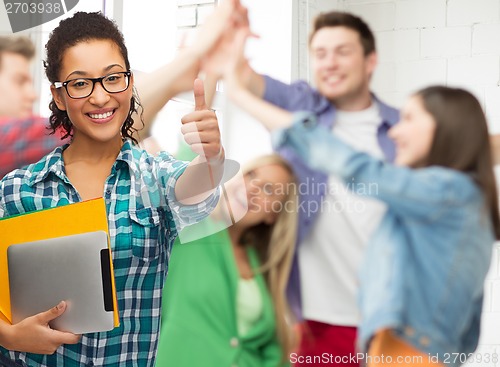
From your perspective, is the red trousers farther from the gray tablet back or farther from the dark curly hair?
the dark curly hair

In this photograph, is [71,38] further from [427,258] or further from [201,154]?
[427,258]

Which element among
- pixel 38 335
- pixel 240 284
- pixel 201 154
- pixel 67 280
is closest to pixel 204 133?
pixel 201 154

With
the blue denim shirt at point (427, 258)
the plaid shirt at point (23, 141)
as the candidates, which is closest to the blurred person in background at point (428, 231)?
the blue denim shirt at point (427, 258)

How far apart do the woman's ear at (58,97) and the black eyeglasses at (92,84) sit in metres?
0.02

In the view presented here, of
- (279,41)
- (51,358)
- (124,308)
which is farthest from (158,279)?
(279,41)

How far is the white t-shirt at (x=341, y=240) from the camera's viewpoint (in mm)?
1871

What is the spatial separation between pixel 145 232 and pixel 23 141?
0.44 metres

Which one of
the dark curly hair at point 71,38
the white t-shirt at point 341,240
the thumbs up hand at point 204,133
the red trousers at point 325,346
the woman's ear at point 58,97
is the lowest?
the red trousers at point 325,346

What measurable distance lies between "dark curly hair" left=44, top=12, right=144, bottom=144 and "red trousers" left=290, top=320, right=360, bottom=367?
0.70 meters

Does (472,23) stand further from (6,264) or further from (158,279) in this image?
(6,264)

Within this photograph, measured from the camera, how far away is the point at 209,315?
2.07 m

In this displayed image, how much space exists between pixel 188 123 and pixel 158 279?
384mm

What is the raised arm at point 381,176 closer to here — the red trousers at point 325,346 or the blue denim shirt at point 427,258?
the blue denim shirt at point 427,258

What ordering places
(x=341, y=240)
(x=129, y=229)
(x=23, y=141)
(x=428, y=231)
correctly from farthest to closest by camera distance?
(x=23, y=141) < (x=129, y=229) < (x=341, y=240) < (x=428, y=231)
